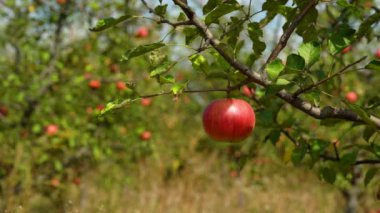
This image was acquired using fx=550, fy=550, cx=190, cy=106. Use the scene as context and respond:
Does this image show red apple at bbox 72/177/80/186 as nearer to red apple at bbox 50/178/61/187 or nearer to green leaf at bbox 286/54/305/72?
red apple at bbox 50/178/61/187

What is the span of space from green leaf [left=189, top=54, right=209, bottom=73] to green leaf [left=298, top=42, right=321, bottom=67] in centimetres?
27

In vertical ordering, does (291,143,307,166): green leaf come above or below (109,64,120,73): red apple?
below

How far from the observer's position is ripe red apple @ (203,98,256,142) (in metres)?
1.60

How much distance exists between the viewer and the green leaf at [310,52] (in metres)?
1.51

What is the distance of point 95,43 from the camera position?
493 cm

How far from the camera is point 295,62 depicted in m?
1.46

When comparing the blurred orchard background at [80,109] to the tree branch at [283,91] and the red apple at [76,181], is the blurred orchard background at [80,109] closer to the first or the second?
the red apple at [76,181]

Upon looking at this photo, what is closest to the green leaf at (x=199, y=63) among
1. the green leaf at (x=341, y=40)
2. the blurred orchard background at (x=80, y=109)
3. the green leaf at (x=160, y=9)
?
the green leaf at (x=160, y=9)

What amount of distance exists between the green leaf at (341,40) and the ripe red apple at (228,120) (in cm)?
31

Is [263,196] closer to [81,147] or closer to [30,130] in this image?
[81,147]

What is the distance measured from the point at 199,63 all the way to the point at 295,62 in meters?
0.28

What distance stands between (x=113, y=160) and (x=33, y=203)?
4.30ft

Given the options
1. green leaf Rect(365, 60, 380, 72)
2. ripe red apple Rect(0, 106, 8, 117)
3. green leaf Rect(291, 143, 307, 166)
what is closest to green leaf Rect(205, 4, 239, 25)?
green leaf Rect(365, 60, 380, 72)

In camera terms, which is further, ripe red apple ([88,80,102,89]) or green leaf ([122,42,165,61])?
ripe red apple ([88,80,102,89])
